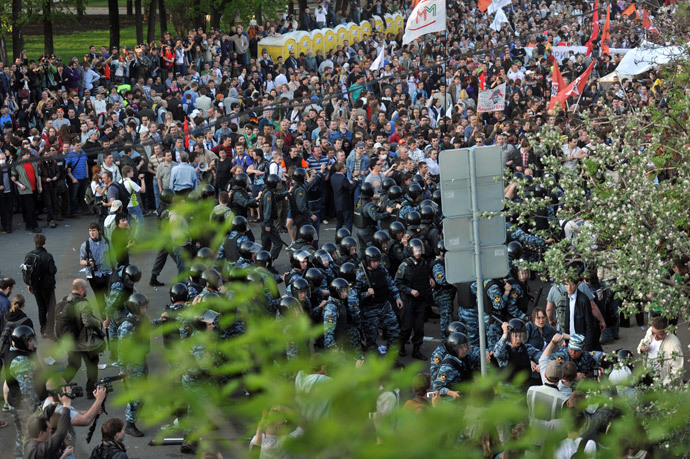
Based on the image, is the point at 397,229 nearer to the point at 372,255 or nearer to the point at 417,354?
the point at 372,255

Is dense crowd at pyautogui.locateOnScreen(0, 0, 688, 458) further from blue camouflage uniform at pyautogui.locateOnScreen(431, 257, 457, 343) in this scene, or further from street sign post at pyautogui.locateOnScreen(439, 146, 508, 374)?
street sign post at pyautogui.locateOnScreen(439, 146, 508, 374)

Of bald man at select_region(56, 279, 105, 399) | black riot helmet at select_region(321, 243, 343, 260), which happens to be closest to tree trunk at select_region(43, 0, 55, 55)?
black riot helmet at select_region(321, 243, 343, 260)

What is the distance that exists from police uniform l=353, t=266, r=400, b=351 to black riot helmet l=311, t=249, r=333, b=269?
404 mm

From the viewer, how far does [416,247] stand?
1247cm

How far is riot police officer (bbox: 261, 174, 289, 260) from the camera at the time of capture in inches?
614

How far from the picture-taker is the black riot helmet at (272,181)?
51.3 ft

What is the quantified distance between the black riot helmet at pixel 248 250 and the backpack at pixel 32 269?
2.85 meters

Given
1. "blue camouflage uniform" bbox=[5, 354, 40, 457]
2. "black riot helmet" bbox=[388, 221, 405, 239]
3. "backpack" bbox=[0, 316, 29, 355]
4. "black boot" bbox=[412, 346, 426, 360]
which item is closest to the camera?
"blue camouflage uniform" bbox=[5, 354, 40, 457]

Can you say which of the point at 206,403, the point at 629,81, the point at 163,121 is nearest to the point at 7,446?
the point at 206,403

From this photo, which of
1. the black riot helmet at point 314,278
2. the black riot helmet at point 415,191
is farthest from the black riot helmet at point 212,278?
the black riot helmet at point 415,191

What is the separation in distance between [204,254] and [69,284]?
11.4m

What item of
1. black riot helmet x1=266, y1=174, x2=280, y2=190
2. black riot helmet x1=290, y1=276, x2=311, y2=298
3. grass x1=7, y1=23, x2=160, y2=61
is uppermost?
Result: grass x1=7, y1=23, x2=160, y2=61

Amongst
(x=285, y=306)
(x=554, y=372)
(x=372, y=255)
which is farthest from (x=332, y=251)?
(x=285, y=306)

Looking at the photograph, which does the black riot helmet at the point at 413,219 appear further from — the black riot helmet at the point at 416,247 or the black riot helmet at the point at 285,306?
the black riot helmet at the point at 285,306
